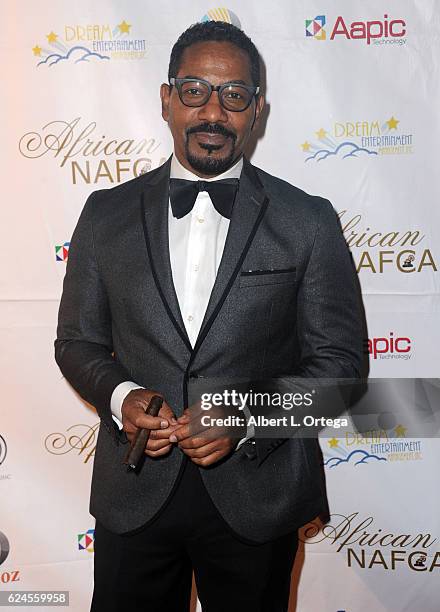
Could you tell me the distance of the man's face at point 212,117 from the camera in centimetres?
150

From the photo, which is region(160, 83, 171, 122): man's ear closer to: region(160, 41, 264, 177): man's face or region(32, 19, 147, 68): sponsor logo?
region(160, 41, 264, 177): man's face

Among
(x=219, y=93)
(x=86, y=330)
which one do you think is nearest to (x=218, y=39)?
(x=219, y=93)

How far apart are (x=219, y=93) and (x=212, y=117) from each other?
0.18 feet

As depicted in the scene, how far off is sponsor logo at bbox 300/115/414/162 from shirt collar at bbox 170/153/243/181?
0.50m

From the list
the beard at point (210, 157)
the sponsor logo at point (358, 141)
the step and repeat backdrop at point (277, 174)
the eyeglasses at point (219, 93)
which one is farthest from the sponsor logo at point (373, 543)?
the eyeglasses at point (219, 93)

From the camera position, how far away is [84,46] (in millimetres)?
2004

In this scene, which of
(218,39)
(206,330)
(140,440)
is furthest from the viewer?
(218,39)

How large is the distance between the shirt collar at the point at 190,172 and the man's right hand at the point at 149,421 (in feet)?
1.58

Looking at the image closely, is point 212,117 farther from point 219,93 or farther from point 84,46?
point 84,46

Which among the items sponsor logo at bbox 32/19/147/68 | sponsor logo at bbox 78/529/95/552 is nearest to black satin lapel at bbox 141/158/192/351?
sponsor logo at bbox 32/19/147/68

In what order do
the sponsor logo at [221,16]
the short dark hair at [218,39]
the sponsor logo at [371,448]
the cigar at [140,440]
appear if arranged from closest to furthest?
the cigar at [140,440] < the short dark hair at [218,39] < the sponsor logo at [221,16] < the sponsor logo at [371,448]

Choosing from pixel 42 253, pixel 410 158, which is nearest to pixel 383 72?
pixel 410 158

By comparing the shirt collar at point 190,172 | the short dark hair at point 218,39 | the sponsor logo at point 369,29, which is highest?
the sponsor logo at point 369,29

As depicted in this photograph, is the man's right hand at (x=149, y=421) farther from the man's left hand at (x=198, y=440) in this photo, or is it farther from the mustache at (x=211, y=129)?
the mustache at (x=211, y=129)
